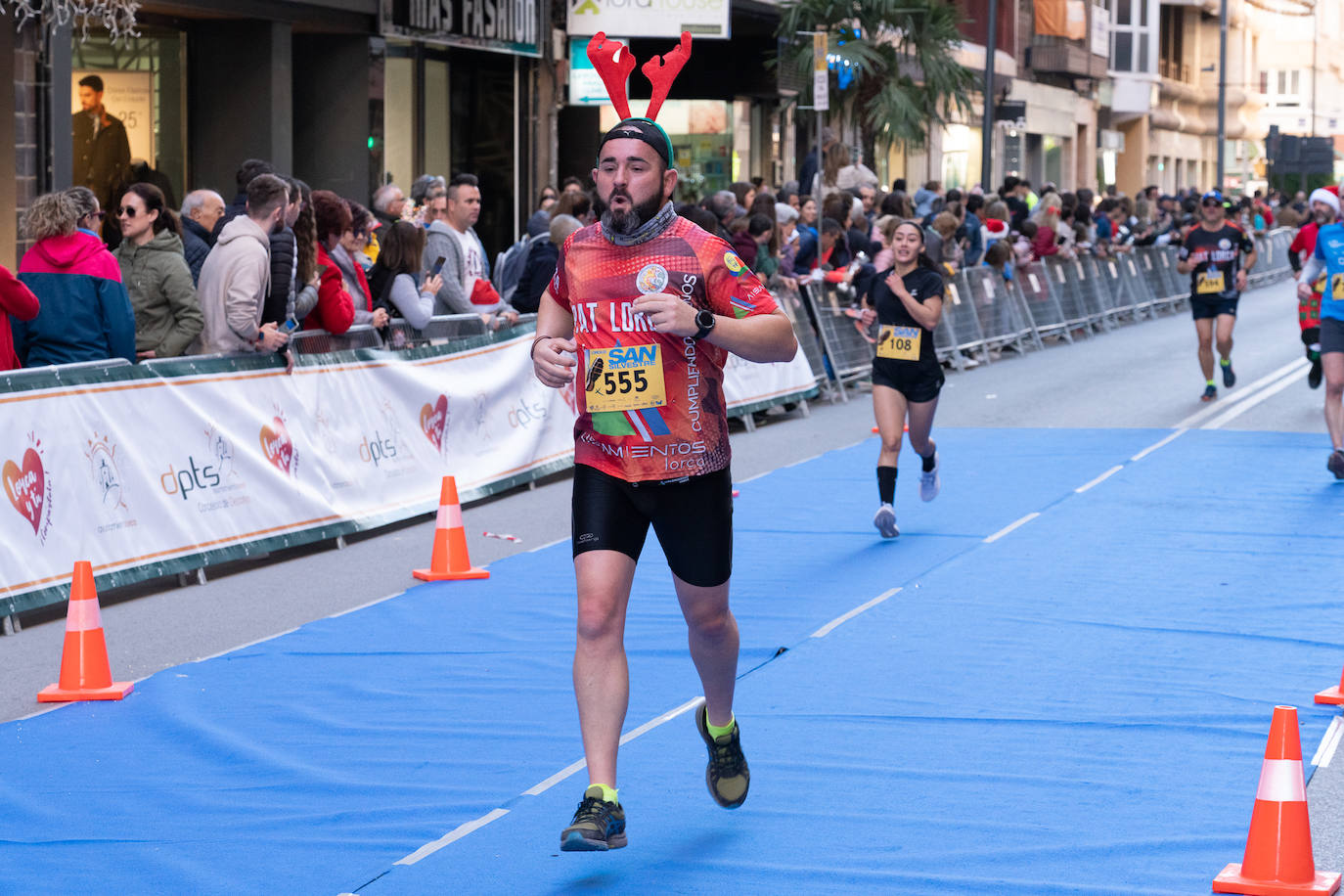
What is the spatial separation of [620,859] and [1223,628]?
401cm

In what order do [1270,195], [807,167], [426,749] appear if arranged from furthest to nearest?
1. [1270,195]
2. [807,167]
3. [426,749]

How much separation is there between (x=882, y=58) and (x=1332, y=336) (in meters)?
16.0

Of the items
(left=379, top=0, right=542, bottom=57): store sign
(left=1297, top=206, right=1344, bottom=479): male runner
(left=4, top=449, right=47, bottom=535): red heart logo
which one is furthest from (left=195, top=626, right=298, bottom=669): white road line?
(left=379, top=0, right=542, bottom=57): store sign

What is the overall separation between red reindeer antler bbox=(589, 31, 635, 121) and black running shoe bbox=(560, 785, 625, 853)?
73.3 inches

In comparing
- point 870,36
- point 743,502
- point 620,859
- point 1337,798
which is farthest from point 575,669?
point 870,36

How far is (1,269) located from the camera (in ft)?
28.8

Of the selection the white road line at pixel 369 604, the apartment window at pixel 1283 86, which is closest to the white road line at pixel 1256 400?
the white road line at pixel 369 604

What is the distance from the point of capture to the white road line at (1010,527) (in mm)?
10992

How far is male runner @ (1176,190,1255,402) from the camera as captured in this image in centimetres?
1762

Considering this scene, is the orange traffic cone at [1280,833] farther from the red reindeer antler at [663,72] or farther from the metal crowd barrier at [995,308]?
the metal crowd barrier at [995,308]

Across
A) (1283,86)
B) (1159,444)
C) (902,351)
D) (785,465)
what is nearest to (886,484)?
(902,351)

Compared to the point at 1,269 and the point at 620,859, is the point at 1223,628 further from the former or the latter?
the point at 1,269

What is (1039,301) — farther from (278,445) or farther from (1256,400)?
(278,445)

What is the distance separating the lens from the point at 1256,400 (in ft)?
61.6
